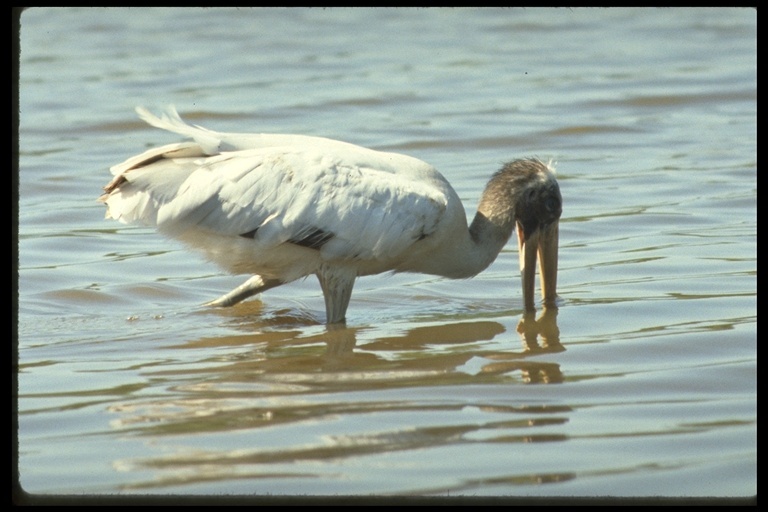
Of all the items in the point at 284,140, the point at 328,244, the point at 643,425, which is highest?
the point at 284,140

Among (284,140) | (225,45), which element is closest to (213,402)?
(284,140)

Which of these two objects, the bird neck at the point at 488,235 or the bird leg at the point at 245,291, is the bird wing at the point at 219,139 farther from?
the bird neck at the point at 488,235

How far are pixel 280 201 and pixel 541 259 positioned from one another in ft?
6.50

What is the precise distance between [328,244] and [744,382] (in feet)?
8.62

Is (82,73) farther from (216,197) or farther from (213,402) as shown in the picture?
(213,402)

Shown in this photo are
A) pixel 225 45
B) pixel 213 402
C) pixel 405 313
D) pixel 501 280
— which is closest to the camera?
pixel 213 402

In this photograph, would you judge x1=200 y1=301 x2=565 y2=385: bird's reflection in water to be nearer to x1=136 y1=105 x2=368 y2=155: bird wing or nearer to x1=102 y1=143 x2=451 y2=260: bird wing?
x1=102 y1=143 x2=451 y2=260: bird wing

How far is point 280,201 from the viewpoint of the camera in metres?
7.69

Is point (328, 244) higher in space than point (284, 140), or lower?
lower

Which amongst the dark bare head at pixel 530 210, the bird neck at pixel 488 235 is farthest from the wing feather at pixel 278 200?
the dark bare head at pixel 530 210

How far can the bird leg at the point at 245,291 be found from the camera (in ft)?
27.7

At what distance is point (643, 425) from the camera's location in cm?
559

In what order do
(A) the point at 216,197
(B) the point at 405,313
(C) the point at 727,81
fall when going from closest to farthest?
(A) the point at 216,197 < (B) the point at 405,313 < (C) the point at 727,81

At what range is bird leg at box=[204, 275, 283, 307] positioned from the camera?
844 centimetres
